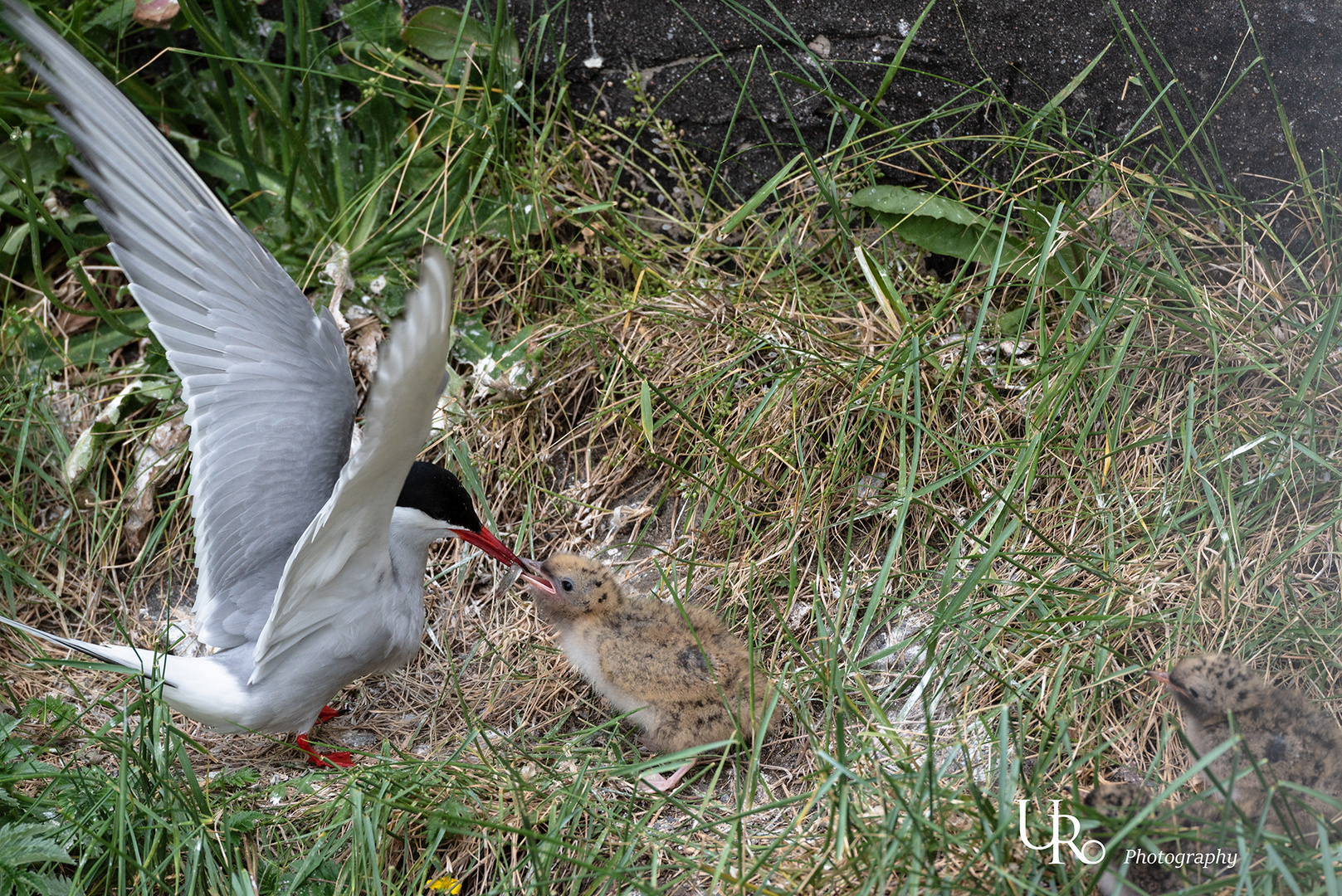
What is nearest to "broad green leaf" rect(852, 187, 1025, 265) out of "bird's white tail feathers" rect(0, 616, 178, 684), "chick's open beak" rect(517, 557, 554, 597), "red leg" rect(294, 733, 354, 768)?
"chick's open beak" rect(517, 557, 554, 597)

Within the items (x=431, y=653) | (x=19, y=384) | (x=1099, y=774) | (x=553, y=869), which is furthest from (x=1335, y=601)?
(x=19, y=384)

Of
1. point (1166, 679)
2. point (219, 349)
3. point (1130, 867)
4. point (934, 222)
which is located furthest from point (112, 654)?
point (934, 222)

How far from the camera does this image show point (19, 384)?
3.69m

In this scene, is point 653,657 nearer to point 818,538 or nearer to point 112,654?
point 818,538

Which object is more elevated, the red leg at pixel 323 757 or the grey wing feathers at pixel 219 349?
the grey wing feathers at pixel 219 349

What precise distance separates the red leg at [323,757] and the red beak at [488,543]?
687mm

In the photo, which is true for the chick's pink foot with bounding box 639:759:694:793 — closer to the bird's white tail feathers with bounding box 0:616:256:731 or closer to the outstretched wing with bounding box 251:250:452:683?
the outstretched wing with bounding box 251:250:452:683

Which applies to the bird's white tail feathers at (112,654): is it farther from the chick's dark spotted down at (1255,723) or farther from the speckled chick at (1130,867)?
the chick's dark spotted down at (1255,723)

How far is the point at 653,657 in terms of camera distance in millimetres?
2863

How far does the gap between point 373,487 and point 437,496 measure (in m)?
0.71

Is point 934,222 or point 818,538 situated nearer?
point 818,538

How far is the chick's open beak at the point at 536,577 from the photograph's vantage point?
303 cm

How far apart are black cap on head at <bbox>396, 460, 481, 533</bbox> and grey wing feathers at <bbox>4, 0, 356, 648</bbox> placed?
279 millimetres

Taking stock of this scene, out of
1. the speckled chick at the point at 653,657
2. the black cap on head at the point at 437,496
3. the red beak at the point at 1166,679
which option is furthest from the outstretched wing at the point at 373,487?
the red beak at the point at 1166,679
